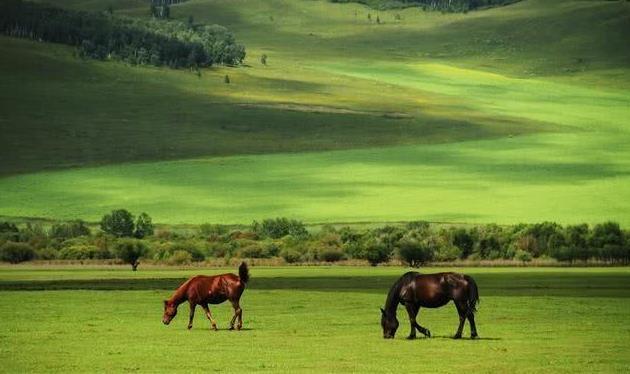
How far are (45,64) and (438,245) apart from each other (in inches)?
4126

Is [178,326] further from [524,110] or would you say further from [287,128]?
[524,110]

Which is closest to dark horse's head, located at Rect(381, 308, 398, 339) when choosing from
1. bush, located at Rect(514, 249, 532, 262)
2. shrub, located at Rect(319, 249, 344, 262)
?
bush, located at Rect(514, 249, 532, 262)

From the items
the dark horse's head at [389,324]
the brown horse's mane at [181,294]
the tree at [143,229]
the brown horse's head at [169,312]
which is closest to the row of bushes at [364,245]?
the tree at [143,229]

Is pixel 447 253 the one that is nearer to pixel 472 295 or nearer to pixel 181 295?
pixel 181 295

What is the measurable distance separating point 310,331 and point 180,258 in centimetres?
4153

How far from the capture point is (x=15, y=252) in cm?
7969

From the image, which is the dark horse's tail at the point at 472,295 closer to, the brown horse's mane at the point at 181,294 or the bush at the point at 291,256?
the brown horse's mane at the point at 181,294

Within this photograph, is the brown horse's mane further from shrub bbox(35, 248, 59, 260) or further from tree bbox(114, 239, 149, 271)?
shrub bbox(35, 248, 59, 260)

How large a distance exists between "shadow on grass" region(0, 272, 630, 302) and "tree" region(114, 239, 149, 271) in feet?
44.4

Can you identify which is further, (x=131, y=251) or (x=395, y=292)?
(x=131, y=251)

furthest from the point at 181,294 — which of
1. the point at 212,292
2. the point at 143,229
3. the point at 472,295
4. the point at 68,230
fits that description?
the point at 143,229

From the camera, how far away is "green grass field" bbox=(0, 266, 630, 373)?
1165 inches

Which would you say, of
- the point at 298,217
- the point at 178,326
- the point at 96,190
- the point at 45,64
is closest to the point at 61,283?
the point at 178,326

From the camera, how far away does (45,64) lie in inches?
6973
